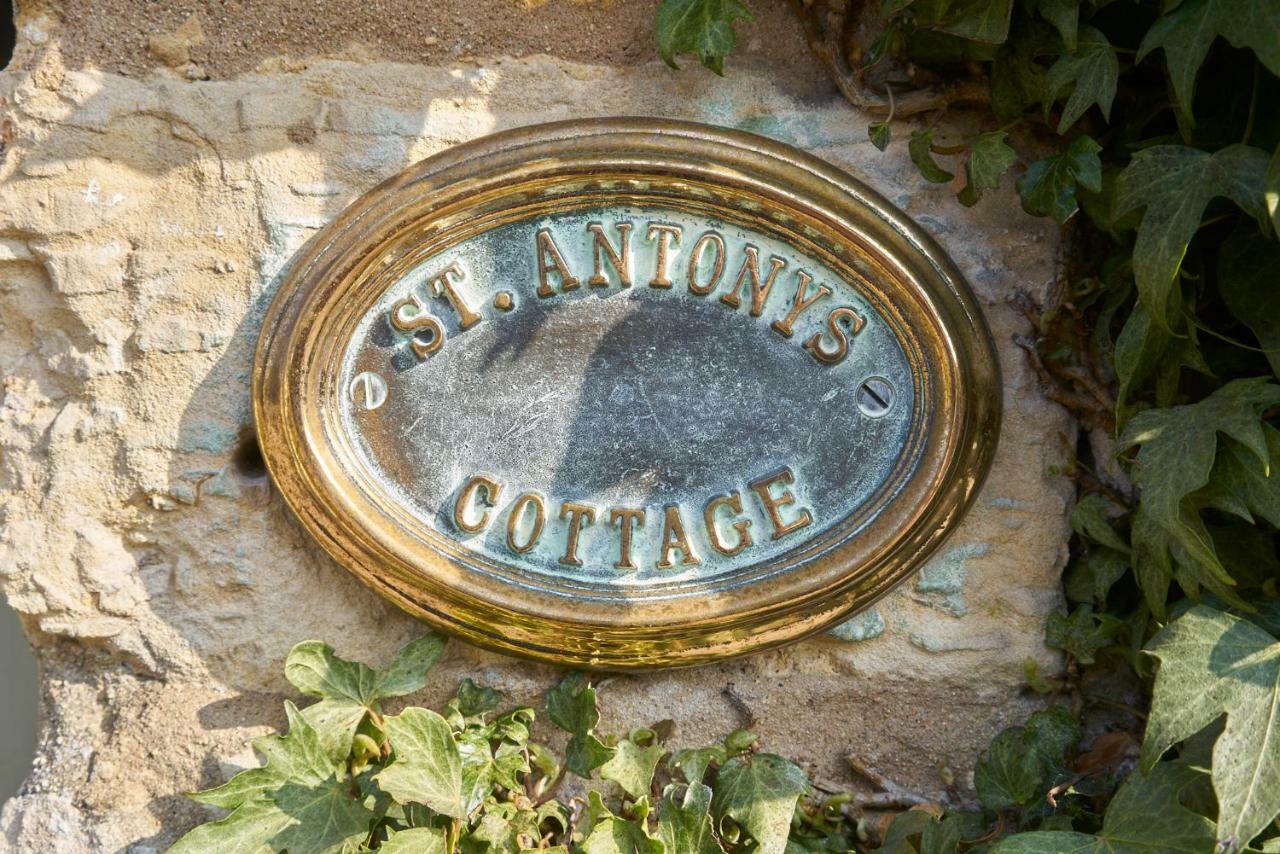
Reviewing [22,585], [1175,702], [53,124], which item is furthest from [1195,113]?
[22,585]

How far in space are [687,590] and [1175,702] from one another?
0.59 meters

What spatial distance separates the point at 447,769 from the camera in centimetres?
138

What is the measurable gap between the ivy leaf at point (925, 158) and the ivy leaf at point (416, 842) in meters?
1.04

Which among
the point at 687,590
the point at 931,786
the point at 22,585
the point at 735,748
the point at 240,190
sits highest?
the point at 240,190

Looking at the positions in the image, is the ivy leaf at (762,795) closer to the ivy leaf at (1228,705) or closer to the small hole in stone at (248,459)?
the ivy leaf at (1228,705)

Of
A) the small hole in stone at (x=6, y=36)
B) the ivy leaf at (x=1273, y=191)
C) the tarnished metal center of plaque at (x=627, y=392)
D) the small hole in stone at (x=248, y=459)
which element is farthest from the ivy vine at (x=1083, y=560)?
the small hole in stone at (x=6, y=36)

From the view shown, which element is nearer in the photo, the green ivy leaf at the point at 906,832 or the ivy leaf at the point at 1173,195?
the ivy leaf at the point at 1173,195

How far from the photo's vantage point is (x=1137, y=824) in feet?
4.48

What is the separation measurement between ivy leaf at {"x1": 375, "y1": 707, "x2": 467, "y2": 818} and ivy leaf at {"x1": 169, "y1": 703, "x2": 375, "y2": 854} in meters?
0.08

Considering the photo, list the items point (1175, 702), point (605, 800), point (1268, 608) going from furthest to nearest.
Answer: point (605, 800), point (1268, 608), point (1175, 702)

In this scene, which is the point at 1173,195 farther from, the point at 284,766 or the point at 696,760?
the point at 284,766

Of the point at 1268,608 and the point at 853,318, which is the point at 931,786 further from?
the point at 853,318

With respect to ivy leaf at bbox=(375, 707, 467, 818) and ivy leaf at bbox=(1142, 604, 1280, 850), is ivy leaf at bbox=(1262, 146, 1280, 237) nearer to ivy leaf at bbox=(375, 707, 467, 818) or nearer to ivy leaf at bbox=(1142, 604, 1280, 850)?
ivy leaf at bbox=(1142, 604, 1280, 850)

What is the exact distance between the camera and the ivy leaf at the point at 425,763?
1357 millimetres
